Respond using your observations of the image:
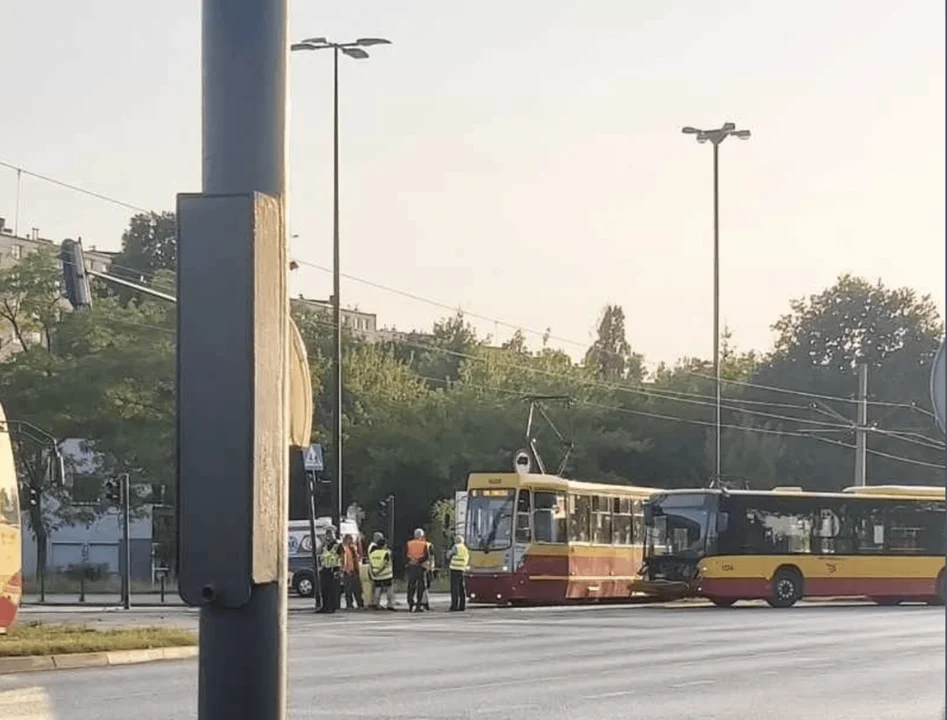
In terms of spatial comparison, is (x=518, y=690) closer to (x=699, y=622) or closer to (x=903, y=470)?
(x=699, y=622)


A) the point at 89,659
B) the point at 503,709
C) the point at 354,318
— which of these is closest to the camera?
the point at 503,709

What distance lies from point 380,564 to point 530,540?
12.9ft

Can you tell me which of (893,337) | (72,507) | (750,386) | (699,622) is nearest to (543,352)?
(750,386)

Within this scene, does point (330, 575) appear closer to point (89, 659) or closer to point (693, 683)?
point (89, 659)

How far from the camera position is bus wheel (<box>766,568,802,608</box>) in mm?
42781

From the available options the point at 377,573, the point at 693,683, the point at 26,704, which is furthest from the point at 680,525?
the point at 26,704

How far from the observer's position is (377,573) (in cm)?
3962

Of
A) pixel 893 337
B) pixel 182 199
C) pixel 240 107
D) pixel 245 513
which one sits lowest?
pixel 245 513

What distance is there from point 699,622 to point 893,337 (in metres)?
51.6

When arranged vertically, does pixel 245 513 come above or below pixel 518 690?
above

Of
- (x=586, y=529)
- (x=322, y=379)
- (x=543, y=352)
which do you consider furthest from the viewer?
(x=543, y=352)

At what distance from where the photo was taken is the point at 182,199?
14.1ft

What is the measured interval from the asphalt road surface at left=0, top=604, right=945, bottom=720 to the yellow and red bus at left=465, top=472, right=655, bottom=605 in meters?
9.07

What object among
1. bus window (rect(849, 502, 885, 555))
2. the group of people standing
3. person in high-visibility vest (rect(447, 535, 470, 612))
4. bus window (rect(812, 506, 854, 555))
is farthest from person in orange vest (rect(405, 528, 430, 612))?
bus window (rect(849, 502, 885, 555))
